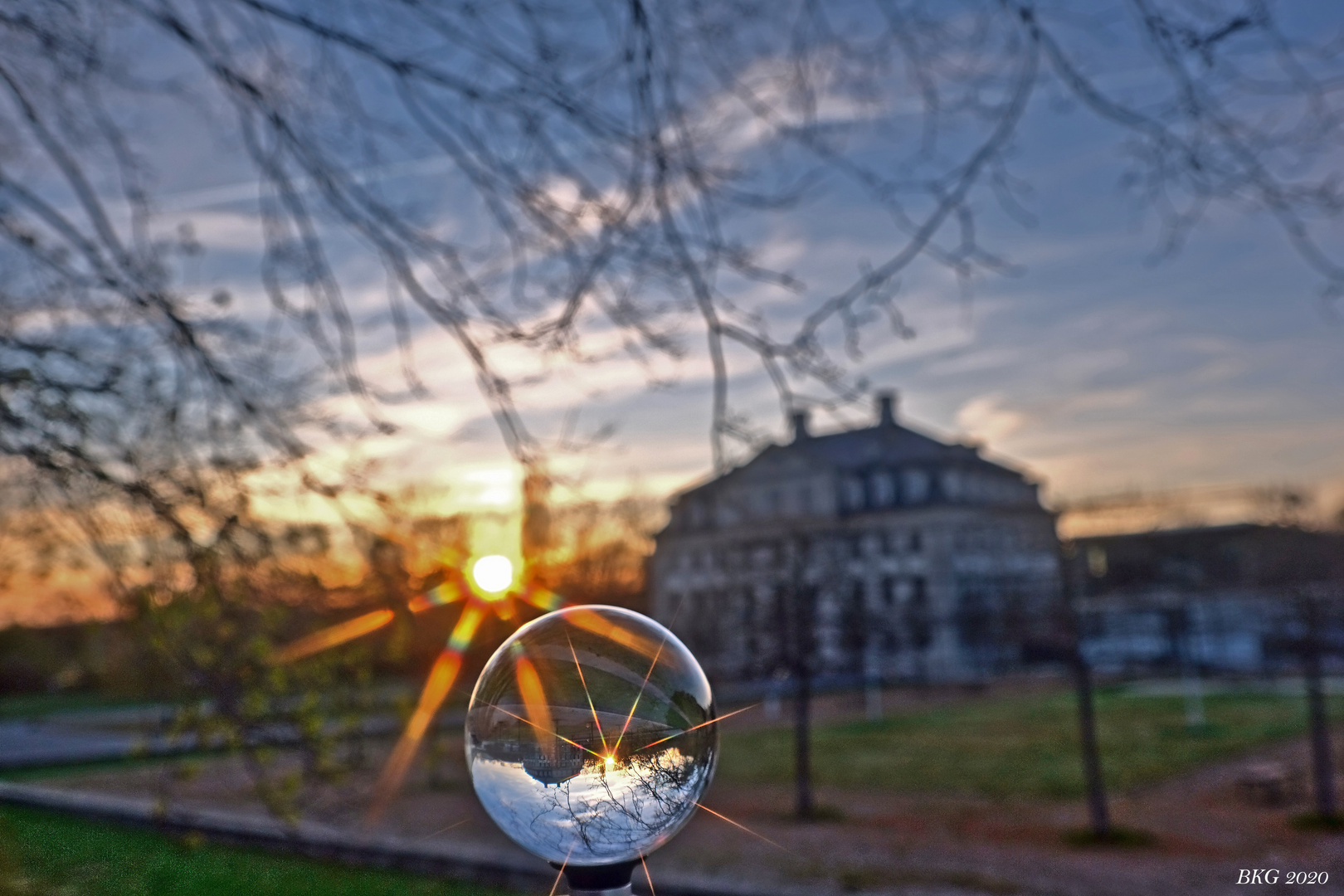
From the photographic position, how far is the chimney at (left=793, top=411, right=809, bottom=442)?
4.14m

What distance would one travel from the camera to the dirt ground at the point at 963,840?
1050 centimetres

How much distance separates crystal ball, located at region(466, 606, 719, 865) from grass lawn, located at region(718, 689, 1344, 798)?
15.6 meters

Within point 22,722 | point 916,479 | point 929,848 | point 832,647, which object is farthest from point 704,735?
point 22,722

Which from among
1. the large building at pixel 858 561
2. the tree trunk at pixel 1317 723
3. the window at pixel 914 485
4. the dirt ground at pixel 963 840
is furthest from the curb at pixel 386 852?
the window at pixel 914 485

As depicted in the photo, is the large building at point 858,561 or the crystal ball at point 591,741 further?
the large building at point 858,561

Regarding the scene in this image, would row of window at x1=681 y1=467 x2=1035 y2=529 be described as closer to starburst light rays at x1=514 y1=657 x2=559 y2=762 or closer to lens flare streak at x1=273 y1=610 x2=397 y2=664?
lens flare streak at x1=273 y1=610 x2=397 y2=664

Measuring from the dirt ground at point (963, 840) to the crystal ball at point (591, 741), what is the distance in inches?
263

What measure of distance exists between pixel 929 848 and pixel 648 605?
6.47 meters

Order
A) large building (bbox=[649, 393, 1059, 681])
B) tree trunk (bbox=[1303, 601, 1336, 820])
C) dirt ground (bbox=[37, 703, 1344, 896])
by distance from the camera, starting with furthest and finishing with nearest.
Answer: tree trunk (bbox=[1303, 601, 1336, 820]) < dirt ground (bbox=[37, 703, 1344, 896]) < large building (bbox=[649, 393, 1059, 681])


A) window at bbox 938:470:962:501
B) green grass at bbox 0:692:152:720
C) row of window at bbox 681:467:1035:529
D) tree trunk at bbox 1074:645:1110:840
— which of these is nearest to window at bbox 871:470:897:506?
row of window at bbox 681:467:1035:529

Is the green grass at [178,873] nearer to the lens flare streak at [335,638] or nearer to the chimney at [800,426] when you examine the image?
the lens flare streak at [335,638]

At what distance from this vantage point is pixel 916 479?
3353 cm

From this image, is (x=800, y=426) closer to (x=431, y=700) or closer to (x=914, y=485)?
(x=431, y=700)

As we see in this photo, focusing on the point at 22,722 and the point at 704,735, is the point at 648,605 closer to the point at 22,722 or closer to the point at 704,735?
the point at 704,735
